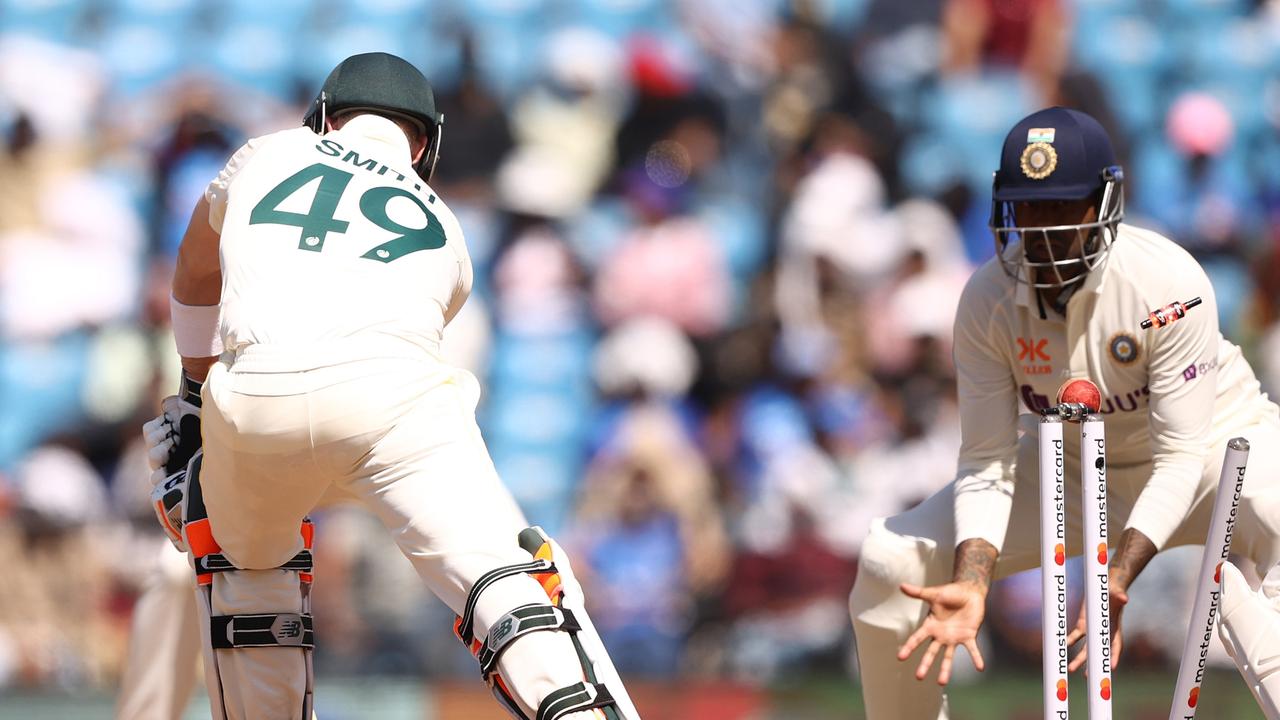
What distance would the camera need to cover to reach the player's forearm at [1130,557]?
4.00m

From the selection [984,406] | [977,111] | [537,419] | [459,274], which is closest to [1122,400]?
[984,406]

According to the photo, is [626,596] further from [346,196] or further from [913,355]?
[346,196]

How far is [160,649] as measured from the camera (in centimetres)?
494

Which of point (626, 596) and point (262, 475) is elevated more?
point (262, 475)

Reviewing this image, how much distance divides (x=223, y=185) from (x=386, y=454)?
0.95 metres

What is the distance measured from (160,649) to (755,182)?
523cm

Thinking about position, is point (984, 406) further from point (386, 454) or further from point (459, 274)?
point (386, 454)

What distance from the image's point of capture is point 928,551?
4578 mm

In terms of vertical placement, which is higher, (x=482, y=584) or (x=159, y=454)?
(x=159, y=454)

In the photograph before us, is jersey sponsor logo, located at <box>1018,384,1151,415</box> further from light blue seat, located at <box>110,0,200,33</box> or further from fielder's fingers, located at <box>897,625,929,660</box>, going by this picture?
light blue seat, located at <box>110,0,200,33</box>

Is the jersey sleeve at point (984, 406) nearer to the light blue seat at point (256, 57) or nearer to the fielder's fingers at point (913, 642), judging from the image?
the fielder's fingers at point (913, 642)

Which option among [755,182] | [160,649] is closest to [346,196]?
[160,649]

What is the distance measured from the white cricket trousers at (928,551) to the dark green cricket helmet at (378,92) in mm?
1755

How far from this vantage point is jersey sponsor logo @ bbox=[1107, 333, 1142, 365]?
4.32 m
